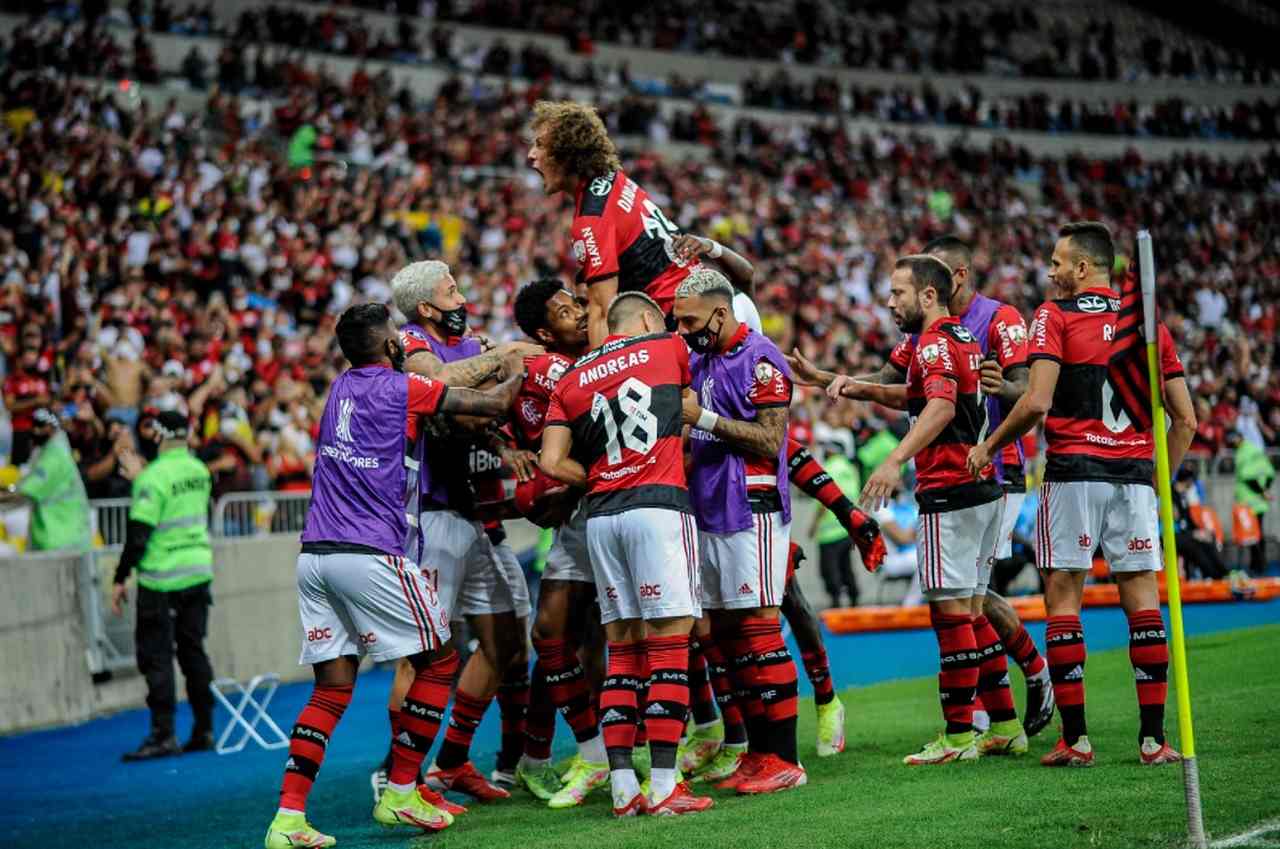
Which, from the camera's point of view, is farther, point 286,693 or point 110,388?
point 110,388

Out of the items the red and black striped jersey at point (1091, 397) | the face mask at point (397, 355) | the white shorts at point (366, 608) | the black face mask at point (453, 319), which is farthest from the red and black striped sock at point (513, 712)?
the red and black striped jersey at point (1091, 397)

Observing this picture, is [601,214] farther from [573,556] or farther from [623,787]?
[623,787]

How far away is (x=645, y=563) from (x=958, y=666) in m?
1.99

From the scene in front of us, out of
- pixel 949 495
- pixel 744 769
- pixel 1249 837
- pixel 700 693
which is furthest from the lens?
pixel 700 693

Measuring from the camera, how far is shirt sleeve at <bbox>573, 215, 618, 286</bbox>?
7.58 metres

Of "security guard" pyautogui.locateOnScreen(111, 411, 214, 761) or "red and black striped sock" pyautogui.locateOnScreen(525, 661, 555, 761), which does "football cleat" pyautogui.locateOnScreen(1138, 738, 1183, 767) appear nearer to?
"red and black striped sock" pyautogui.locateOnScreen(525, 661, 555, 761)

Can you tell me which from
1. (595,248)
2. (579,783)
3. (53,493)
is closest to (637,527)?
(595,248)

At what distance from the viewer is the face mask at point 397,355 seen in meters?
7.40

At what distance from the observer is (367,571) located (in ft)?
23.0

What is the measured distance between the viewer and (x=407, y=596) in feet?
23.2

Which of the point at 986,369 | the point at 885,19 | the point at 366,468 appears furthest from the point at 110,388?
the point at 885,19

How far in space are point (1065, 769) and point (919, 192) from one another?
32.0 m

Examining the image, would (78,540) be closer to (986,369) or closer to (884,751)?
(884,751)

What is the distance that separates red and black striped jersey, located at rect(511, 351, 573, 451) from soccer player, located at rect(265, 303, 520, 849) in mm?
632
